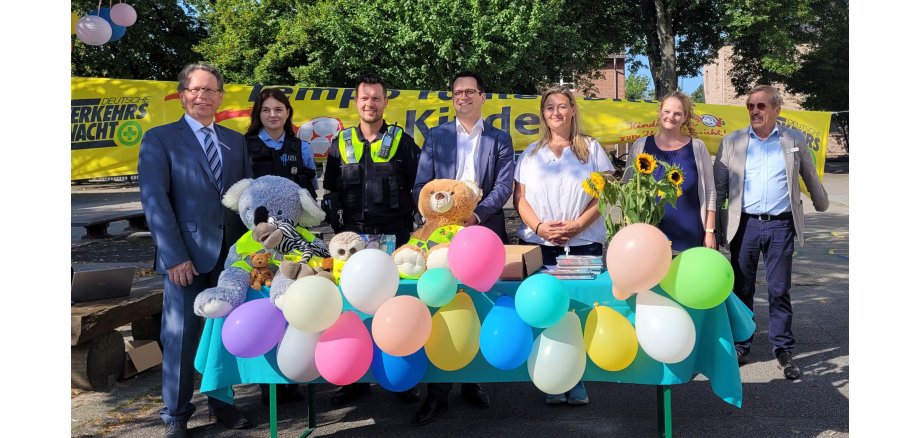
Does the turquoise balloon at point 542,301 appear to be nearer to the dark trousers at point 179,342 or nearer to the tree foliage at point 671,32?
the dark trousers at point 179,342

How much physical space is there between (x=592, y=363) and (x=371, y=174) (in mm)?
1696

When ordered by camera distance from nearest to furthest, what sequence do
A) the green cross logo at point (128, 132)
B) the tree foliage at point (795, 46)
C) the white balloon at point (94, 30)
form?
the white balloon at point (94, 30) < the green cross logo at point (128, 132) < the tree foliage at point (795, 46)

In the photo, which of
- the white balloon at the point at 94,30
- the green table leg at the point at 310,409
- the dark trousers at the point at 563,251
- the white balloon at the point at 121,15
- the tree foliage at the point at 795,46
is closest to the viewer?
the green table leg at the point at 310,409

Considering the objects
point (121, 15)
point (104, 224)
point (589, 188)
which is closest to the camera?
point (589, 188)

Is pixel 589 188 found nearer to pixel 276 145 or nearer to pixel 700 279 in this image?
pixel 700 279

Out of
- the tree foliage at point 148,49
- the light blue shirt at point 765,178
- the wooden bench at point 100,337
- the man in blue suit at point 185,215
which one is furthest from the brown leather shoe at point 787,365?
the tree foliage at point 148,49

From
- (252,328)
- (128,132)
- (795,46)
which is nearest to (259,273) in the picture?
(252,328)

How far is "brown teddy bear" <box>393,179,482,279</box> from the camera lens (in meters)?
3.24

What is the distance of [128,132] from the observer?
9.81 metres

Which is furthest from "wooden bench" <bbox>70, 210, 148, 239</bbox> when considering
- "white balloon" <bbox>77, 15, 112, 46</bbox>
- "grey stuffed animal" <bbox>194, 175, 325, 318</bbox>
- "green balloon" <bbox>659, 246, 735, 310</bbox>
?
"green balloon" <bbox>659, 246, 735, 310</bbox>

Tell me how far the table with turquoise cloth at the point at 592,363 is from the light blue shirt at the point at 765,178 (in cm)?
147

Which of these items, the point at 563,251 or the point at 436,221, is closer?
the point at 436,221

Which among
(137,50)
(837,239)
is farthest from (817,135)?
(137,50)

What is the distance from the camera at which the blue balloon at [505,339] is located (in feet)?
9.78
